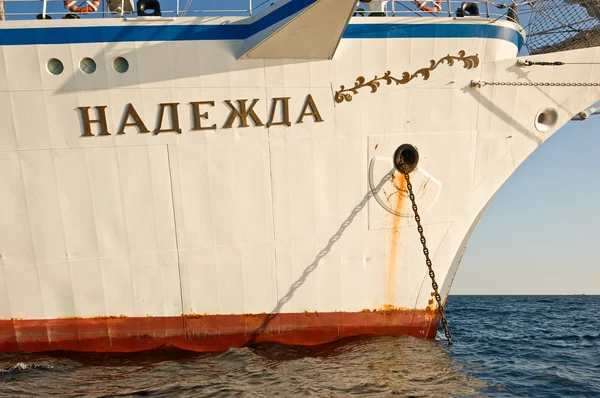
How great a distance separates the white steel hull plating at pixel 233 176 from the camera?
6520 millimetres

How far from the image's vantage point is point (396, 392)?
5371 mm

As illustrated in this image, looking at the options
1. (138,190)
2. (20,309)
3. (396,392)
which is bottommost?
(396,392)

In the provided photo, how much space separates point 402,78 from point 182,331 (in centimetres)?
503

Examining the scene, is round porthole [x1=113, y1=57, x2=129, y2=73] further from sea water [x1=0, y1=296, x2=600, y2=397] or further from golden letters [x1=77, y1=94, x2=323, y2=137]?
sea water [x1=0, y1=296, x2=600, y2=397]

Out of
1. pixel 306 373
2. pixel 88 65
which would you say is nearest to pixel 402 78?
pixel 306 373

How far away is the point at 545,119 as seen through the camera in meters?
7.46

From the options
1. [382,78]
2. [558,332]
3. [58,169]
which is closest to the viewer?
[58,169]

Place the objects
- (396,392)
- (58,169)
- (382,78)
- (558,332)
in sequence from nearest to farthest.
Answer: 1. (396,392)
2. (58,169)
3. (382,78)
4. (558,332)

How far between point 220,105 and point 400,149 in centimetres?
278

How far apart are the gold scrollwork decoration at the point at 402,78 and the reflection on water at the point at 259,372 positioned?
12.3 ft

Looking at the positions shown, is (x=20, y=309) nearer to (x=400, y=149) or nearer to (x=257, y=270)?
(x=257, y=270)

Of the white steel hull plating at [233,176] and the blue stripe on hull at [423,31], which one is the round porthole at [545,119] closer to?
the white steel hull plating at [233,176]

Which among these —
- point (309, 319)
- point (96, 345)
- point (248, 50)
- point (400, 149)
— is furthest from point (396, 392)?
point (248, 50)

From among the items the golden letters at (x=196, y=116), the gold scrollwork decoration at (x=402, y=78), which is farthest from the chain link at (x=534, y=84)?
the golden letters at (x=196, y=116)
